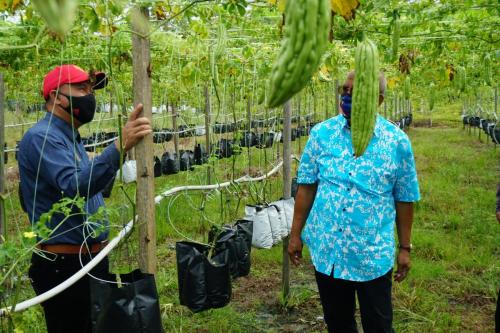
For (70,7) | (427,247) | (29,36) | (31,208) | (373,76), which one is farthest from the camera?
(427,247)

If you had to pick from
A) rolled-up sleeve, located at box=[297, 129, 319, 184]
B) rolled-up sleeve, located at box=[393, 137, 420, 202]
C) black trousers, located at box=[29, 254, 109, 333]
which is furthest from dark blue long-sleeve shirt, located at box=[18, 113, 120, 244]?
rolled-up sleeve, located at box=[393, 137, 420, 202]

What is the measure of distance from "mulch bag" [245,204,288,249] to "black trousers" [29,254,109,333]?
6.97 feet

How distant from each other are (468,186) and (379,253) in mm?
8282

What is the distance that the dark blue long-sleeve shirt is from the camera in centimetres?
256

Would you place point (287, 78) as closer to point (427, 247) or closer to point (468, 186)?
point (427, 247)

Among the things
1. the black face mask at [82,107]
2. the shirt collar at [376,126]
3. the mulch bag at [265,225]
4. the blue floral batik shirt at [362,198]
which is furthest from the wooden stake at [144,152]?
the mulch bag at [265,225]

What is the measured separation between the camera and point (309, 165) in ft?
10.4

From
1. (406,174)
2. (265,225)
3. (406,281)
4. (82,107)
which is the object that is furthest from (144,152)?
(406,281)

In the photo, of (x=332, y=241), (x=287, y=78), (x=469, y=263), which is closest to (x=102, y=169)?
(x=332, y=241)

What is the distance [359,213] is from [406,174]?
36cm

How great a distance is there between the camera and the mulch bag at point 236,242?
4.21 m

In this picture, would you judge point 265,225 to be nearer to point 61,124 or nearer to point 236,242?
point 236,242

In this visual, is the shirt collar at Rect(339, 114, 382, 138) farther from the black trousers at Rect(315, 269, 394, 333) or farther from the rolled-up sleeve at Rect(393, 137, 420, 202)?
the black trousers at Rect(315, 269, 394, 333)

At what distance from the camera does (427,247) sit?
21.2ft
